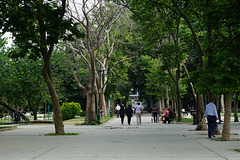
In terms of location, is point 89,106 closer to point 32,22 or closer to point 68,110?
point 32,22

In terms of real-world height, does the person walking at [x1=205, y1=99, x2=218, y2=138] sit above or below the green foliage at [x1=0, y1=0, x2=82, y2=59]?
below

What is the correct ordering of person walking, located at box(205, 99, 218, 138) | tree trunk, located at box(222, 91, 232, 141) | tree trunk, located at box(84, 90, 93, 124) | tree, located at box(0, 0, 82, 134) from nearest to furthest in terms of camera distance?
tree trunk, located at box(222, 91, 232, 141) < person walking, located at box(205, 99, 218, 138) < tree, located at box(0, 0, 82, 134) < tree trunk, located at box(84, 90, 93, 124)

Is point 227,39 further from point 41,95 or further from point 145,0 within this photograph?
point 41,95

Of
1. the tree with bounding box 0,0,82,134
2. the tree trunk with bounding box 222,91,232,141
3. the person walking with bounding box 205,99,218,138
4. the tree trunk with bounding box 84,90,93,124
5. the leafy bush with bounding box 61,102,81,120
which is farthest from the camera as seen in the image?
the leafy bush with bounding box 61,102,81,120

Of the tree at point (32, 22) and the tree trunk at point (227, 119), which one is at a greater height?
the tree at point (32, 22)

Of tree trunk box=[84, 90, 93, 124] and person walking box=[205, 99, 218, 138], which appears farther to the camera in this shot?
tree trunk box=[84, 90, 93, 124]

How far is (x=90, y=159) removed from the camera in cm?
929

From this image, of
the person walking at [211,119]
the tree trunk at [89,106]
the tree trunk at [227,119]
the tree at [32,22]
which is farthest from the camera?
the tree trunk at [89,106]

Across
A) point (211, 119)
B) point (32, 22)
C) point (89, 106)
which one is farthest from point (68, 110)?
point (211, 119)

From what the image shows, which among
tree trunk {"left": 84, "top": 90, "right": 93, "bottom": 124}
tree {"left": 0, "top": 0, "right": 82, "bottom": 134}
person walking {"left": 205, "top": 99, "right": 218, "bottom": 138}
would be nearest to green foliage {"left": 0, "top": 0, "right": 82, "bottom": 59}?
tree {"left": 0, "top": 0, "right": 82, "bottom": 134}

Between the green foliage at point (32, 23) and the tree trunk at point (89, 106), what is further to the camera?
the tree trunk at point (89, 106)

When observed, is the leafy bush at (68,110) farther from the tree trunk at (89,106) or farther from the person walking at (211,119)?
the person walking at (211,119)

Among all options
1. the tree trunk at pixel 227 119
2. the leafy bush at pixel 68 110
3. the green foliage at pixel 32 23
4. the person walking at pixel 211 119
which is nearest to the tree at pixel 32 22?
the green foliage at pixel 32 23

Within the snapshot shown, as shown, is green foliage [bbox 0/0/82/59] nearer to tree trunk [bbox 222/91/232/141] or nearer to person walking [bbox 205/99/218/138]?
person walking [bbox 205/99/218/138]
